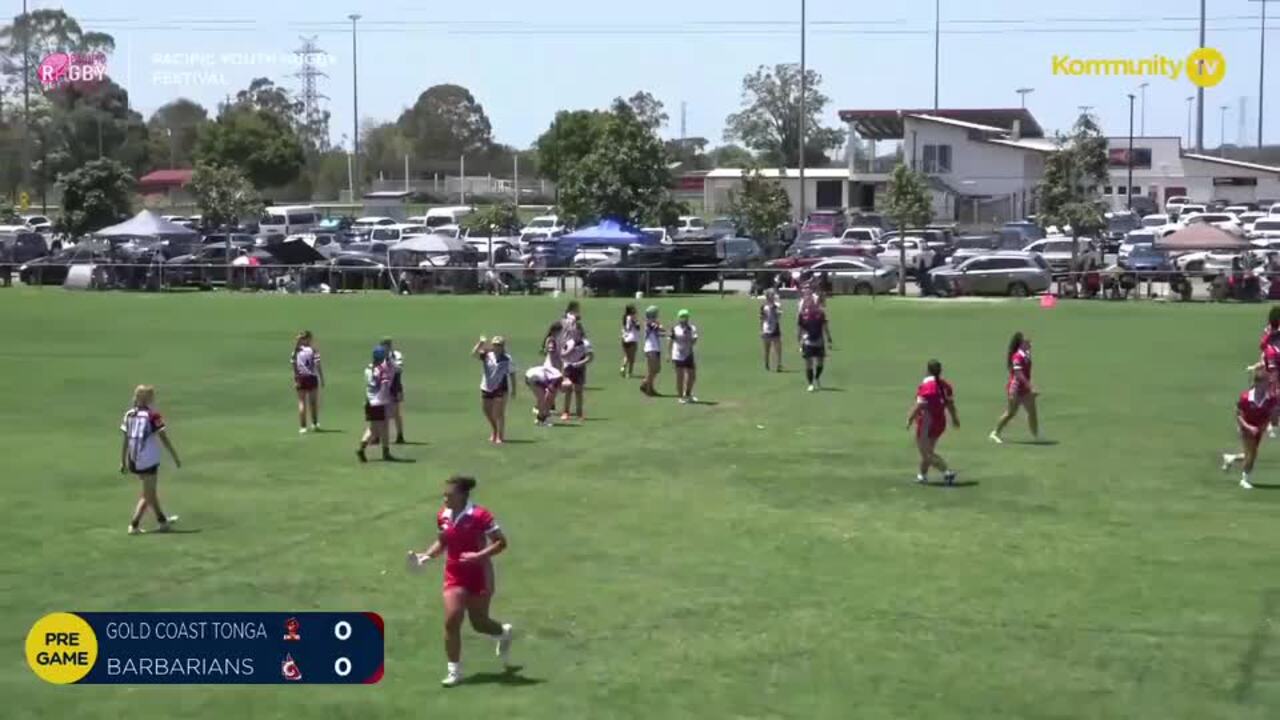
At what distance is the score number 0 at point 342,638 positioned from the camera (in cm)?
1376

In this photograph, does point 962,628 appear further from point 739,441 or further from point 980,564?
point 739,441

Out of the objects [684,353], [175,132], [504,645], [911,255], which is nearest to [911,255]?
[911,255]

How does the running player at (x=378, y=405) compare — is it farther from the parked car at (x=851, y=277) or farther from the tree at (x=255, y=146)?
the tree at (x=255, y=146)

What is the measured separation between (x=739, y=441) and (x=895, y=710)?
14.8m

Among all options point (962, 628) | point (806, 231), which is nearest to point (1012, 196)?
point (806, 231)

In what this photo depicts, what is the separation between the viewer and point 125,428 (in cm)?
2003

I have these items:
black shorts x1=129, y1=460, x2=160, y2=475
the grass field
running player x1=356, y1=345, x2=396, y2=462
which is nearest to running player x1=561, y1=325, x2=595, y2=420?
the grass field

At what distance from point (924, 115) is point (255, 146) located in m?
42.8

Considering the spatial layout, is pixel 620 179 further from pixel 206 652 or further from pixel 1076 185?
pixel 206 652

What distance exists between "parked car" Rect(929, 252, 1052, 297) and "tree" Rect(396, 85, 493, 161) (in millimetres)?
113968

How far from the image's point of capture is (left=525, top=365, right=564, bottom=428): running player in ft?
97.1

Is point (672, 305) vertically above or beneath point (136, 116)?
beneath

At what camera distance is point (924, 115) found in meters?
105

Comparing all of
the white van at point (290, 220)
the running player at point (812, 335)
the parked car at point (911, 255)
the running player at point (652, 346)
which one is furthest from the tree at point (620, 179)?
the running player at point (652, 346)
